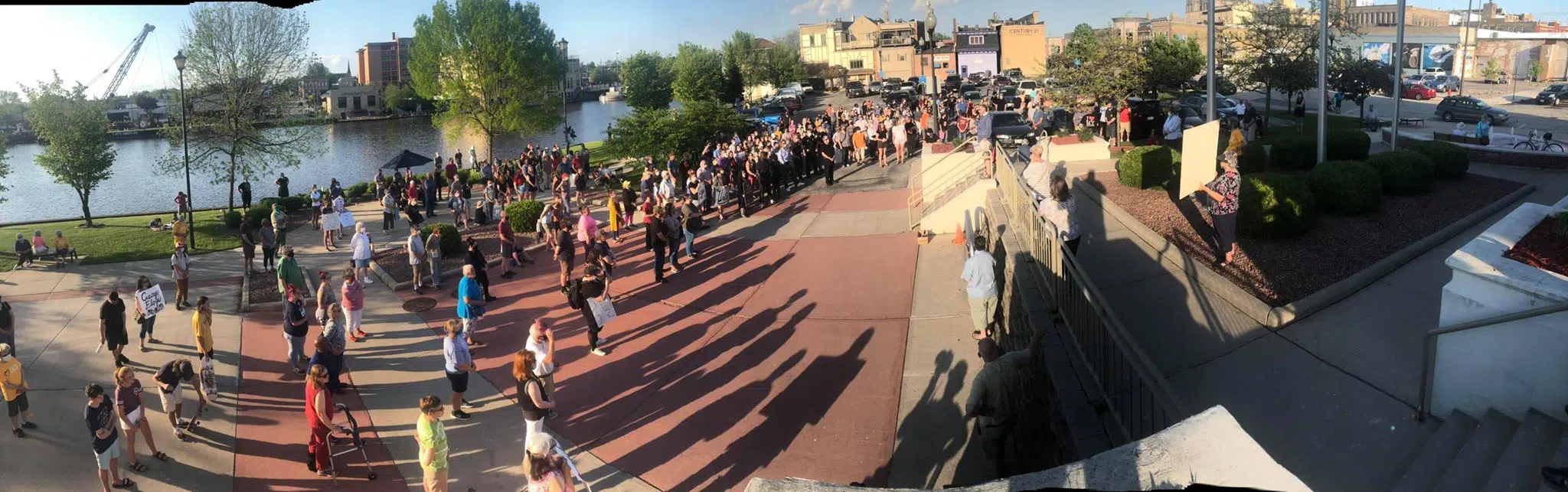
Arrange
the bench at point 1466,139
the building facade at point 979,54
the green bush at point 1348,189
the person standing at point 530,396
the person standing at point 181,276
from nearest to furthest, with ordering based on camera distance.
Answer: the person standing at point 530,396 < the green bush at point 1348,189 < the person standing at point 181,276 < the bench at point 1466,139 < the building facade at point 979,54

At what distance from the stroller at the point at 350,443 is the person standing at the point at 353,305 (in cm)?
423

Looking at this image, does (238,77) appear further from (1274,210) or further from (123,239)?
(1274,210)

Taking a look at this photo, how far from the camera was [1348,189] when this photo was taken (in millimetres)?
13508

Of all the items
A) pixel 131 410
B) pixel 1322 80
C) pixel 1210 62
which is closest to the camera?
pixel 131 410

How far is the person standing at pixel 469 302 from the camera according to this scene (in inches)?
533

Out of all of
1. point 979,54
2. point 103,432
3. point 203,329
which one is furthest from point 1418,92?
point 103,432

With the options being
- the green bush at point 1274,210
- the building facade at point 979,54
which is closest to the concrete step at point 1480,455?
the green bush at point 1274,210

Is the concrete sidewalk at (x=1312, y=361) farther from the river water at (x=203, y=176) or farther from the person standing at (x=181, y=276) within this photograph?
the river water at (x=203, y=176)

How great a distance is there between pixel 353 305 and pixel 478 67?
3407 cm

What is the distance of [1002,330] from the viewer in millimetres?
10969

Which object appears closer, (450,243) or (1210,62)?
(1210,62)

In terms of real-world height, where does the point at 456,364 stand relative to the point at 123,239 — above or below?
below

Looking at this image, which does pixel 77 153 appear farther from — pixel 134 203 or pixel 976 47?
pixel 976 47

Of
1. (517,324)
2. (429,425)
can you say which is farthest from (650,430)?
(517,324)
